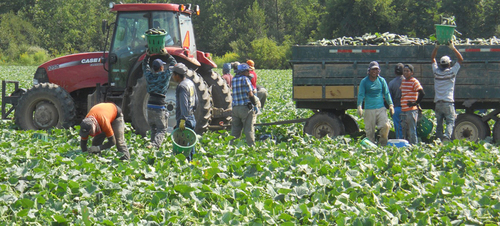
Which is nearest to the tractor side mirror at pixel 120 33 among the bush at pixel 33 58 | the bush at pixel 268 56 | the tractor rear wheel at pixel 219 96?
the tractor rear wheel at pixel 219 96

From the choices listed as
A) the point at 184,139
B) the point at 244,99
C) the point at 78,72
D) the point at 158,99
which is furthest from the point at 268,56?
the point at 184,139

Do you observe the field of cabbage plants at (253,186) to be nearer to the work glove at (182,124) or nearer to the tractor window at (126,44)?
the work glove at (182,124)

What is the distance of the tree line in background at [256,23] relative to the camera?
50500 mm

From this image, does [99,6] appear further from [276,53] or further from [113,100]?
[113,100]

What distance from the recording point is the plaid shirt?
9781mm

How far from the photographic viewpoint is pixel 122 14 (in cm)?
1141

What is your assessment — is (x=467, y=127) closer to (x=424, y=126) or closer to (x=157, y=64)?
(x=424, y=126)

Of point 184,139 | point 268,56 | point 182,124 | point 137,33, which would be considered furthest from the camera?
point 268,56

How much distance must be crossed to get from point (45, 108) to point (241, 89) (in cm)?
438

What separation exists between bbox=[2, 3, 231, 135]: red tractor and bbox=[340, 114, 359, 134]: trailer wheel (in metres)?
2.27

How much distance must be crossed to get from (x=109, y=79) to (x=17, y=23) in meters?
60.8

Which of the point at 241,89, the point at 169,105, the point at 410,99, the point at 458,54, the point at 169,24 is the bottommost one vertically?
the point at 169,105

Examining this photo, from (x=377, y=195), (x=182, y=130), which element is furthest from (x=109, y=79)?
(x=377, y=195)

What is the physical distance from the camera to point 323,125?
37.1 feet
